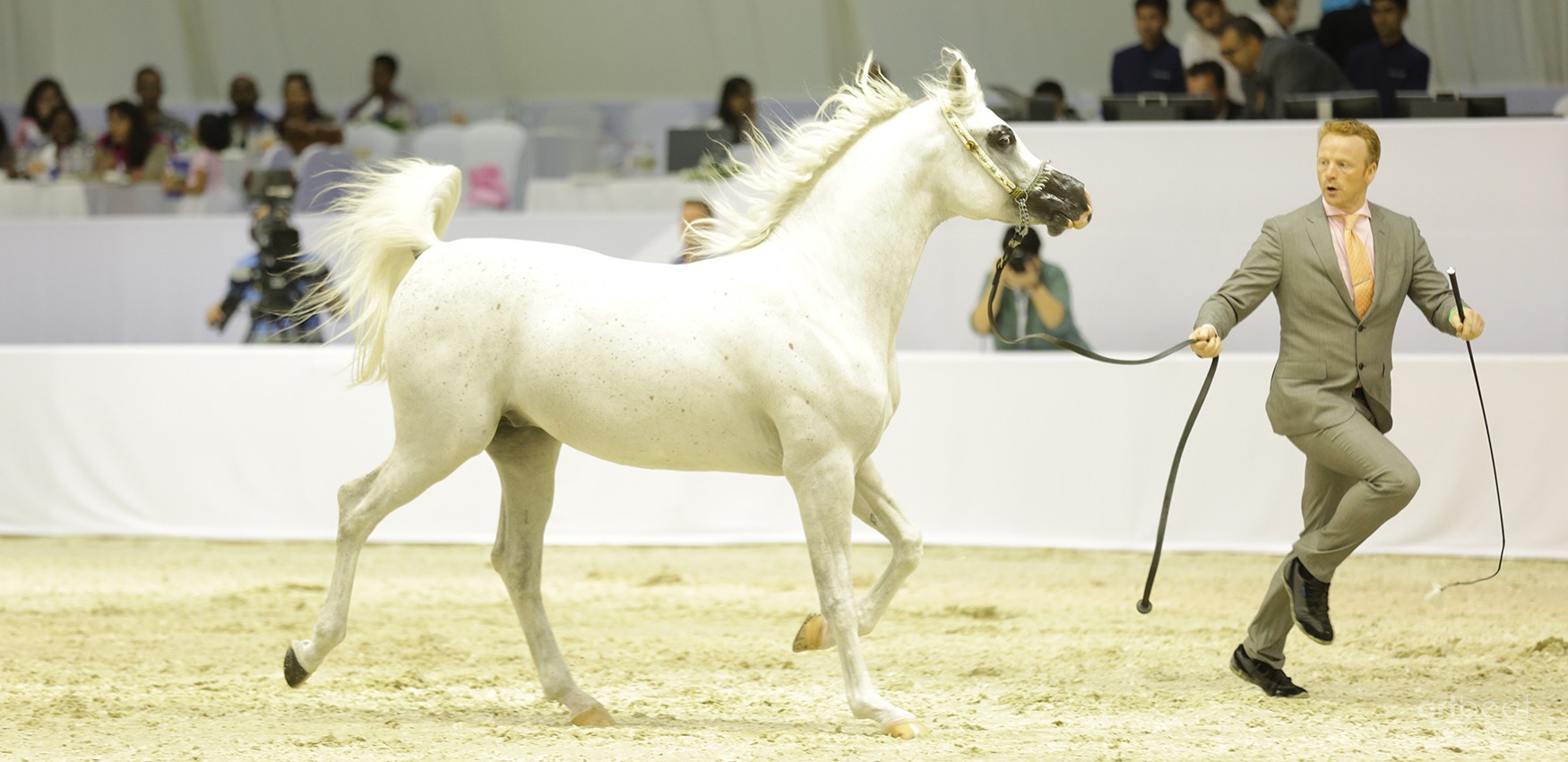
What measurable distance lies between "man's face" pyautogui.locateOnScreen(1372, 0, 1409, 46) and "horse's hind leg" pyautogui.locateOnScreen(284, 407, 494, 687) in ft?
24.4

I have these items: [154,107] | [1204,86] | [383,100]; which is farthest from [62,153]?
[1204,86]

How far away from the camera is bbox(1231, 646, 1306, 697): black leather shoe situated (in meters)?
5.30

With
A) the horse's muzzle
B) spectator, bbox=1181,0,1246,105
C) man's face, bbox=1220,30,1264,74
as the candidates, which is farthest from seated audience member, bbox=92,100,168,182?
the horse's muzzle

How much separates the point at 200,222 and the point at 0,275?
1445mm

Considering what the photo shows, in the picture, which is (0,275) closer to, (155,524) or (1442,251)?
(155,524)

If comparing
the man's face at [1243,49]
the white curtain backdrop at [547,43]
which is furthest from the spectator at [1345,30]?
the white curtain backdrop at [547,43]

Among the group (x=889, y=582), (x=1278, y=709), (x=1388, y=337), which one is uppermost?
(x=1388, y=337)

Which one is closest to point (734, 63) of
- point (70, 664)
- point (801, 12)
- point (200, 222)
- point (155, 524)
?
point (801, 12)

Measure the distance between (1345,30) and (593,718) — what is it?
772 cm

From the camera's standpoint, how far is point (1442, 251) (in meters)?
8.80

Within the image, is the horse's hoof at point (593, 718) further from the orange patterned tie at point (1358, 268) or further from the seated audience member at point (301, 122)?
the seated audience member at point (301, 122)

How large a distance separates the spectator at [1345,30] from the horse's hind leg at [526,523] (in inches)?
283

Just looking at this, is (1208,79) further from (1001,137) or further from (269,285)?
(269,285)

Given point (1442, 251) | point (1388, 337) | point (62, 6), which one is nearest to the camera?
point (1388, 337)
